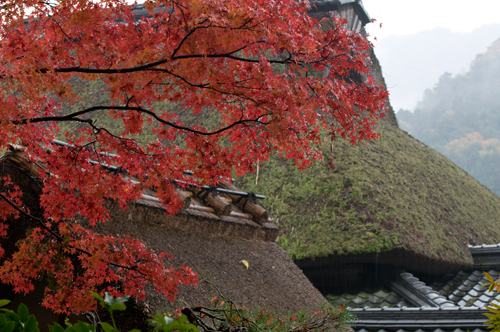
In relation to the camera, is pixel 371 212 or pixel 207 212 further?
pixel 371 212

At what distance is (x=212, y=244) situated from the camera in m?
4.09

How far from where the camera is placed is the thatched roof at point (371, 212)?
21.1 feet

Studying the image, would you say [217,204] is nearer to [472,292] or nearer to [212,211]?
[212,211]

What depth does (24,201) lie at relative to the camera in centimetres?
299

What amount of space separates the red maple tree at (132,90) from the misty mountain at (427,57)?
9767 cm

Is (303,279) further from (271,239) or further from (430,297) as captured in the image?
(430,297)

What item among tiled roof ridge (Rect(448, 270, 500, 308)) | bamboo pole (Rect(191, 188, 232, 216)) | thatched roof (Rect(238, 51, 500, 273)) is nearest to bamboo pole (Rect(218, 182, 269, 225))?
bamboo pole (Rect(191, 188, 232, 216))

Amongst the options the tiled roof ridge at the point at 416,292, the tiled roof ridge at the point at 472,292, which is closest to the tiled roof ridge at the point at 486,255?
the tiled roof ridge at the point at 472,292

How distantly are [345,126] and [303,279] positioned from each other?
2.44 metres

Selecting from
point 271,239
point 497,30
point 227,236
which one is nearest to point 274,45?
point 227,236

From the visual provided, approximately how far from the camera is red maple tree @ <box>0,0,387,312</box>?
2.39 metres

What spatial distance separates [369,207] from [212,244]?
363 centimetres

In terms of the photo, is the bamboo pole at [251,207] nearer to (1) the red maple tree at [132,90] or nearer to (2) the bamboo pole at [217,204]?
(2) the bamboo pole at [217,204]

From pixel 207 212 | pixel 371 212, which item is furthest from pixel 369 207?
pixel 207 212
